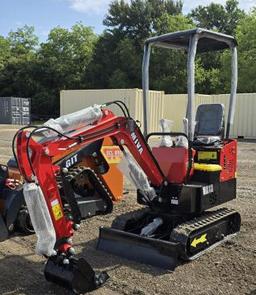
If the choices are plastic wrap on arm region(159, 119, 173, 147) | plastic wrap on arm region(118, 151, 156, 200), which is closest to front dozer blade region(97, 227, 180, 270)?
plastic wrap on arm region(118, 151, 156, 200)

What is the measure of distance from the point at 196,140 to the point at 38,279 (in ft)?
8.29

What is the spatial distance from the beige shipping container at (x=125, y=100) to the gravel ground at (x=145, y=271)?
618 inches

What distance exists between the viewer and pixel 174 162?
5777 millimetres

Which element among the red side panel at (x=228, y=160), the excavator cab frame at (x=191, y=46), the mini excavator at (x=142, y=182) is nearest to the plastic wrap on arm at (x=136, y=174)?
the mini excavator at (x=142, y=182)

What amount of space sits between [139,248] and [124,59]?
40.4 metres

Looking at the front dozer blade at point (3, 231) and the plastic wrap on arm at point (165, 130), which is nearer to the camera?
the front dozer blade at point (3, 231)

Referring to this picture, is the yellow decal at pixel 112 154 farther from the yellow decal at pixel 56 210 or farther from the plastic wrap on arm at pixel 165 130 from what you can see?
the yellow decal at pixel 56 210

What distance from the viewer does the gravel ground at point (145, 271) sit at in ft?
15.6

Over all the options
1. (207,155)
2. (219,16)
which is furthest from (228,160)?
(219,16)

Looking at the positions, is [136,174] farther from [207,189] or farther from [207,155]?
[207,155]

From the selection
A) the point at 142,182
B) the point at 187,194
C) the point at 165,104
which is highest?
the point at 165,104

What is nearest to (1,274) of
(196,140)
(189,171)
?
(189,171)

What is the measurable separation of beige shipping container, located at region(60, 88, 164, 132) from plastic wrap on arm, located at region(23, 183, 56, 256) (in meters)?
17.5

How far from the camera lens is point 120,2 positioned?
169ft
